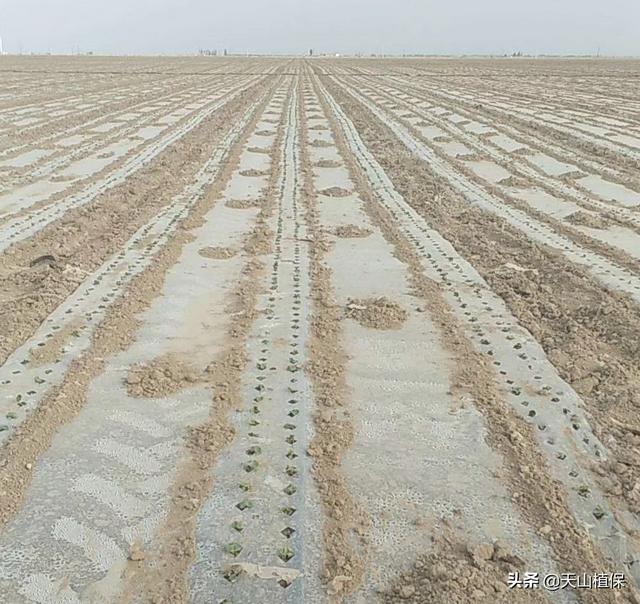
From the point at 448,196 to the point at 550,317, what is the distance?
4276mm

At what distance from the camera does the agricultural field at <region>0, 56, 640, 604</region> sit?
2781 millimetres

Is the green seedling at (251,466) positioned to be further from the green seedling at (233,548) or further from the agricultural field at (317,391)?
the green seedling at (233,548)

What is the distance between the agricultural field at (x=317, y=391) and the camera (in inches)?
109

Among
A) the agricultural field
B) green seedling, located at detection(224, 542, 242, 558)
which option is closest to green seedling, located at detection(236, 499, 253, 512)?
the agricultural field

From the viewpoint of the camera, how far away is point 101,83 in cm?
3136

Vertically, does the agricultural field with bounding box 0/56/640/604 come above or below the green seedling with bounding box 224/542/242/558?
below

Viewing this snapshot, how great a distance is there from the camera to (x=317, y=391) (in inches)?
162

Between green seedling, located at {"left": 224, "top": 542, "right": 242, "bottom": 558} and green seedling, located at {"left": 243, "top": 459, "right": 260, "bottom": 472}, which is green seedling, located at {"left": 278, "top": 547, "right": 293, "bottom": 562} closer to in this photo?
green seedling, located at {"left": 224, "top": 542, "right": 242, "bottom": 558}

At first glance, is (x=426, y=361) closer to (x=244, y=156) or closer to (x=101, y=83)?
(x=244, y=156)

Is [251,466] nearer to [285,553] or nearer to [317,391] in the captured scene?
[285,553]

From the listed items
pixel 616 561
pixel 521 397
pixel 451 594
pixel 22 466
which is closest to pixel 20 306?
pixel 22 466

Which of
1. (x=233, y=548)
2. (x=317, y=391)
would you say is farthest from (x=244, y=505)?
(x=317, y=391)

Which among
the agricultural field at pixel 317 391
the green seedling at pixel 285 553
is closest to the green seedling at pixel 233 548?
the agricultural field at pixel 317 391

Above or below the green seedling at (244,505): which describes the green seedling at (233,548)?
above
